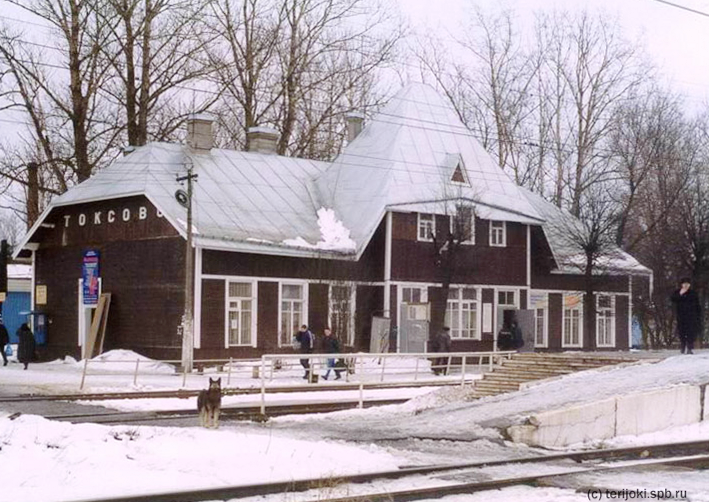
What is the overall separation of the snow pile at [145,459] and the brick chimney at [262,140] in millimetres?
29937

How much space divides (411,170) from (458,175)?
1834mm

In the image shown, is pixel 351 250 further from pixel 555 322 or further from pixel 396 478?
pixel 396 478

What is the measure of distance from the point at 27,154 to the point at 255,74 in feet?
35.6

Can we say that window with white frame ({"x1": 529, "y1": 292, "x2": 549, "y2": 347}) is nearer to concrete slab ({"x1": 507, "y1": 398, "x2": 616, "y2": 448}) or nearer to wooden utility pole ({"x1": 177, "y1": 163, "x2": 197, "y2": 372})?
wooden utility pole ({"x1": 177, "y1": 163, "x2": 197, "y2": 372})

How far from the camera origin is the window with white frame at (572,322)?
4641 cm

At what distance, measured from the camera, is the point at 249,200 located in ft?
129

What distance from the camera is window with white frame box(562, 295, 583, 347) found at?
46406 millimetres

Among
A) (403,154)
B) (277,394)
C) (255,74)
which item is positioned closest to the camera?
(277,394)

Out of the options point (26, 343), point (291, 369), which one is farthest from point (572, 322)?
point (26, 343)

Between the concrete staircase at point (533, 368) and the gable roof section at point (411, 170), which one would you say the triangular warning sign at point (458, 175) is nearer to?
the gable roof section at point (411, 170)

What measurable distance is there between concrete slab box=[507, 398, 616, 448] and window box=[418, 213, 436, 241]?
23.7 metres

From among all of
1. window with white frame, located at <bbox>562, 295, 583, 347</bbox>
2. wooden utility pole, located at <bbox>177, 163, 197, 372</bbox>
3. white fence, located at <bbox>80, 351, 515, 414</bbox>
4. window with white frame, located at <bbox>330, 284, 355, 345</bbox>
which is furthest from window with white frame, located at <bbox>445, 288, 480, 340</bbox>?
wooden utility pole, located at <bbox>177, 163, 197, 372</bbox>

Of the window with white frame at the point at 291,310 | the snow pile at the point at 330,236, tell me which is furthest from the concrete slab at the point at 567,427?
the snow pile at the point at 330,236

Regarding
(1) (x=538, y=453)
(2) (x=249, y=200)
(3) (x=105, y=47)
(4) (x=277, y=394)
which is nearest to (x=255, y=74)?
(3) (x=105, y=47)
